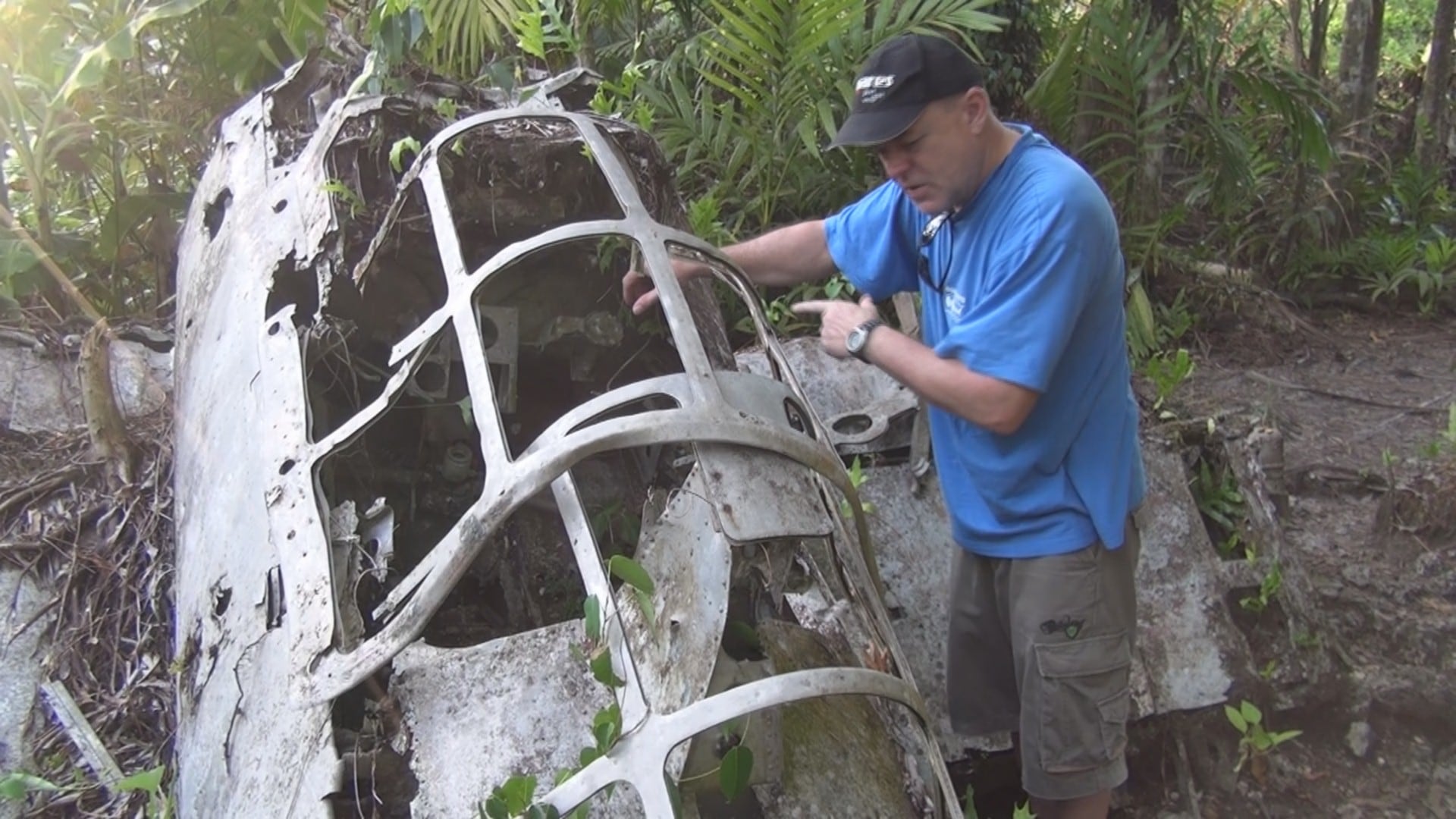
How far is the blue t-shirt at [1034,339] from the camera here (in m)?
2.30

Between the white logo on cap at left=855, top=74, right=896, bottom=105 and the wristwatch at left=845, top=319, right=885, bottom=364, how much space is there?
479mm

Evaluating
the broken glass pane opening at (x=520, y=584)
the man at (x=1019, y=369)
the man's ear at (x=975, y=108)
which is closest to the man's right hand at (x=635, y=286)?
the man at (x=1019, y=369)

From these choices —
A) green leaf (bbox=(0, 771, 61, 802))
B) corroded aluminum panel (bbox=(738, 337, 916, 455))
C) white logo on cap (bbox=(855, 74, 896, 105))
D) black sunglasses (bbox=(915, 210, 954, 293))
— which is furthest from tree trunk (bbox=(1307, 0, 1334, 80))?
green leaf (bbox=(0, 771, 61, 802))

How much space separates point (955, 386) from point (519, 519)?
4.84 feet

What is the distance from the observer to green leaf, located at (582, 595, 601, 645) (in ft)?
6.25

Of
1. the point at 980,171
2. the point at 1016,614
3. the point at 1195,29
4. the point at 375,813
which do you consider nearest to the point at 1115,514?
the point at 1016,614

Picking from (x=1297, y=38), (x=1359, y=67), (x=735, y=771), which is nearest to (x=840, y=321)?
(x=735, y=771)

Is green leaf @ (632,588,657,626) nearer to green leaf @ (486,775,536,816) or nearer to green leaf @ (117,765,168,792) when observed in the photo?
green leaf @ (486,775,536,816)

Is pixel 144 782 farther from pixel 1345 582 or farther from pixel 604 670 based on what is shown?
pixel 1345 582

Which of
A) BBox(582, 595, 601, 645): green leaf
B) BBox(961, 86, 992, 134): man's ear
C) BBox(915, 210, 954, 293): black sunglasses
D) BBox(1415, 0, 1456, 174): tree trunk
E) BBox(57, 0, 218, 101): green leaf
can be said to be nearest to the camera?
BBox(582, 595, 601, 645): green leaf

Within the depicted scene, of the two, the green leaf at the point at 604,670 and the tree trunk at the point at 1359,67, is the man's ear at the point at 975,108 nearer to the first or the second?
the green leaf at the point at 604,670

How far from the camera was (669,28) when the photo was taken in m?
6.21

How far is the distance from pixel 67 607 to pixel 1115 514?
3.16m

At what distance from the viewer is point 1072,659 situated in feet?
8.55
